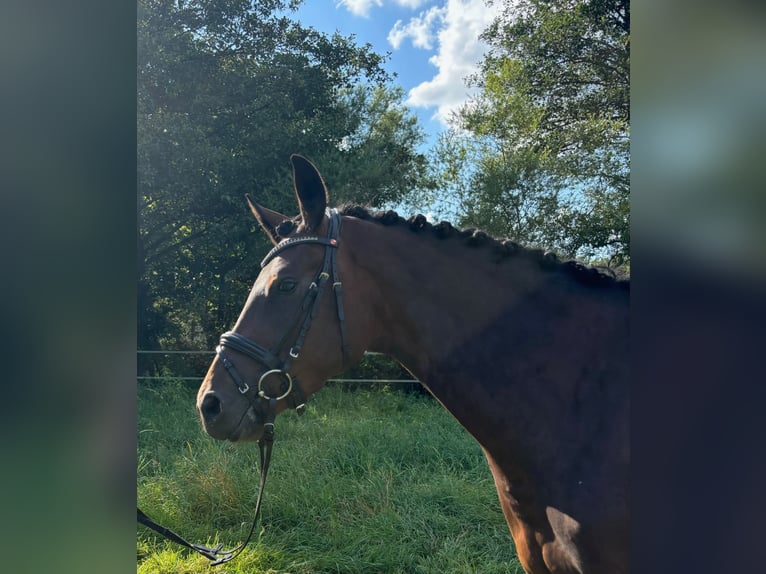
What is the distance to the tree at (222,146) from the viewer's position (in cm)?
797

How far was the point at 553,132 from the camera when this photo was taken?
328 inches

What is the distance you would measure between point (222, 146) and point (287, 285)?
7324mm

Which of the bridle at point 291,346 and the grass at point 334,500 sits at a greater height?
the bridle at point 291,346

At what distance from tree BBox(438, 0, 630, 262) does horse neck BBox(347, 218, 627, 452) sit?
556 cm
